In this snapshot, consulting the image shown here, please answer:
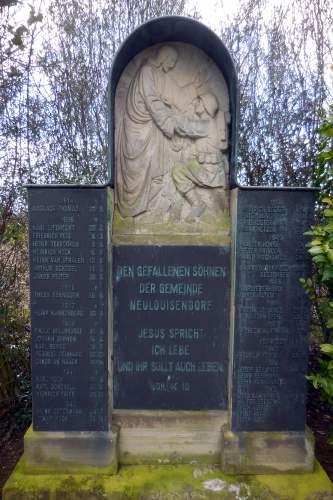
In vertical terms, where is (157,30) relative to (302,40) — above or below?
below

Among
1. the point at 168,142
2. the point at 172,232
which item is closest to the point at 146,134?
the point at 168,142

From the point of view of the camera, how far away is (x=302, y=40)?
18.4 feet

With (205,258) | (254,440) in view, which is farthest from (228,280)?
(254,440)

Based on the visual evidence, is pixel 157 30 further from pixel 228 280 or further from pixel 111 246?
pixel 228 280

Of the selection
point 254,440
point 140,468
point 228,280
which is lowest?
point 140,468

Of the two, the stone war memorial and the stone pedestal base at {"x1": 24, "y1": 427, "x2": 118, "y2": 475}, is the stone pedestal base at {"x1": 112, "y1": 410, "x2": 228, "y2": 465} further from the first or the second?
the stone pedestal base at {"x1": 24, "y1": 427, "x2": 118, "y2": 475}

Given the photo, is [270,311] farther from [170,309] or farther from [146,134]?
[146,134]

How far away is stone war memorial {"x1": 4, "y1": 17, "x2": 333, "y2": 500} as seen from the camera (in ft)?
9.80

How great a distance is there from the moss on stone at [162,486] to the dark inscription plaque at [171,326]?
56cm

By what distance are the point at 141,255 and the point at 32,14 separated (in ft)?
9.56

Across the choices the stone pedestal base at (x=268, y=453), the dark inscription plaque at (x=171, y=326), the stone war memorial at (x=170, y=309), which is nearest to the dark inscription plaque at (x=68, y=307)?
the stone war memorial at (x=170, y=309)

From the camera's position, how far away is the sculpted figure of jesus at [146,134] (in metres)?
3.23

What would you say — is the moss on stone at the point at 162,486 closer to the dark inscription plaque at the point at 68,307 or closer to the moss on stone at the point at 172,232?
the dark inscription plaque at the point at 68,307

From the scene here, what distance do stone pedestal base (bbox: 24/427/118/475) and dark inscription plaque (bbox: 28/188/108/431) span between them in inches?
3.5
